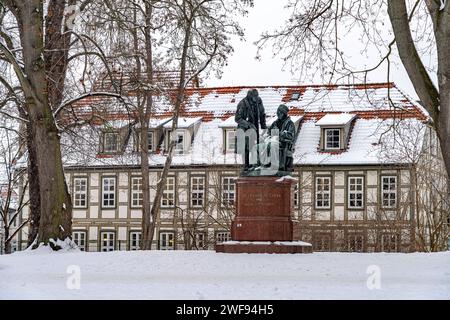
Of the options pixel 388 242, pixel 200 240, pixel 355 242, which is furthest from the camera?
pixel 200 240

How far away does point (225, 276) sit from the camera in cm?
1198

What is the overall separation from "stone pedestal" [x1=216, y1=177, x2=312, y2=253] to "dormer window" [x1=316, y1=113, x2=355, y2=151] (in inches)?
873

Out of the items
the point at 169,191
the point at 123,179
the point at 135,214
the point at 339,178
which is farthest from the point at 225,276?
the point at 123,179

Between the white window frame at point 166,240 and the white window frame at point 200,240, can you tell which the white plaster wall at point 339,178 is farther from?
the white window frame at point 166,240

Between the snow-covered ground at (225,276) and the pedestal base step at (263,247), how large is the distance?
538 mm

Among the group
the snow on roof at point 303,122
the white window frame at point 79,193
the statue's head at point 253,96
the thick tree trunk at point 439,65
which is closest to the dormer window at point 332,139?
the snow on roof at point 303,122

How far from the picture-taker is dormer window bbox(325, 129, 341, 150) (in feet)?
129

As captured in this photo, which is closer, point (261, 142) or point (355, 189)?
point (261, 142)

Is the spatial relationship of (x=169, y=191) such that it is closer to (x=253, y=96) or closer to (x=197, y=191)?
(x=197, y=191)

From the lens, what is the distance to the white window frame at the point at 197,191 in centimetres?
3966

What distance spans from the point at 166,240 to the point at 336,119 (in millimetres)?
8963

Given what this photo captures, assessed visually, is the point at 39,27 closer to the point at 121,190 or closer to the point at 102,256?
the point at 102,256

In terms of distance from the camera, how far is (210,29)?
76.8 ft
